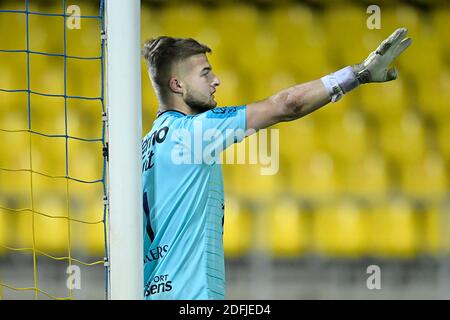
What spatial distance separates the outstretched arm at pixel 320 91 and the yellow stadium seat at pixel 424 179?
2429 mm

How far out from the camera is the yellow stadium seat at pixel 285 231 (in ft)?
15.4

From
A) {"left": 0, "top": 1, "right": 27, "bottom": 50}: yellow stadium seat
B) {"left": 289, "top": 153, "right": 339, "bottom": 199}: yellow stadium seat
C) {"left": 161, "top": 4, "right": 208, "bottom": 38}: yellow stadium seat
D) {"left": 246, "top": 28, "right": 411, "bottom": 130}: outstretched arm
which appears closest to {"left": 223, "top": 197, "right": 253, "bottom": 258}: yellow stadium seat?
{"left": 289, "top": 153, "right": 339, "bottom": 199}: yellow stadium seat

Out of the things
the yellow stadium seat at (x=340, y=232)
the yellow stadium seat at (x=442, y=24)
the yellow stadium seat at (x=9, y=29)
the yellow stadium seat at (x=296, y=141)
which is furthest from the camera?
the yellow stadium seat at (x=442, y=24)

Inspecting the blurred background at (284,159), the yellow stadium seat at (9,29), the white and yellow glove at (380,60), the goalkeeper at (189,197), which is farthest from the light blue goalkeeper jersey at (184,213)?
the yellow stadium seat at (9,29)

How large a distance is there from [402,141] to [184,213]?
264 centimetres

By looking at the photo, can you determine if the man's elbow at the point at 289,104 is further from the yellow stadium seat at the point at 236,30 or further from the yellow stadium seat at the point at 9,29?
the yellow stadium seat at the point at 9,29

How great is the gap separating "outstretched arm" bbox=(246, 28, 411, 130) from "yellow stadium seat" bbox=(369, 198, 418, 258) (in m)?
2.30

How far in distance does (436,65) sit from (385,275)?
152 centimetres

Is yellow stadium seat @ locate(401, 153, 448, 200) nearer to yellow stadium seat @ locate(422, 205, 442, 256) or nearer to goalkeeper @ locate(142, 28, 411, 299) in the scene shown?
yellow stadium seat @ locate(422, 205, 442, 256)

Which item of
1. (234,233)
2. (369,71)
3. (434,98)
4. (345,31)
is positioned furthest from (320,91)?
(345,31)

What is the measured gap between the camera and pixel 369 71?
8.42 ft

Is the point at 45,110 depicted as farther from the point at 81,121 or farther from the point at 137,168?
the point at 137,168
